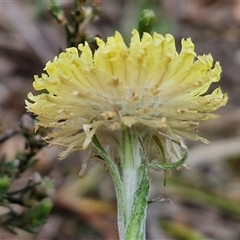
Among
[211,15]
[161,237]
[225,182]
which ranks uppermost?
[211,15]

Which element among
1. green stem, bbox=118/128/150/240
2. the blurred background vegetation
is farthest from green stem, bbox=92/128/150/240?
the blurred background vegetation

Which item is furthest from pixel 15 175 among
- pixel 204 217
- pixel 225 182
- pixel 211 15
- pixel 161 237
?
pixel 211 15

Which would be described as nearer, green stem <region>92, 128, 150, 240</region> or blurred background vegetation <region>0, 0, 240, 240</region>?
green stem <region>92, 128, 150, 240</region>

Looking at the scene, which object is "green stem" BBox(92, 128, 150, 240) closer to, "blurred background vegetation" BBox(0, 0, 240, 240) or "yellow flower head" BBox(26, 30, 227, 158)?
"yellow flower head" BBox(26, 30, 227, 158)

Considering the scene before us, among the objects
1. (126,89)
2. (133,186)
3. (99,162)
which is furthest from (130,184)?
(99,162)

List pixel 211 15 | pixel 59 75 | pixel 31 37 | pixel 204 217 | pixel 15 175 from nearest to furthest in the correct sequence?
pixel 59 75 < pixel 15 175 < pixel 204 217 < pixel 31 37 < pixel 211 15

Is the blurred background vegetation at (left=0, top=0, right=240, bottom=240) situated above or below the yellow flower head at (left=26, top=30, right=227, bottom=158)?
above

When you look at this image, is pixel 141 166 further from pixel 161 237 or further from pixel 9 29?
pixel 9 29

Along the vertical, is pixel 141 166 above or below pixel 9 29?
below
